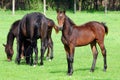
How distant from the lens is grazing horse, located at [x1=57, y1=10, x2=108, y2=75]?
1416 cm

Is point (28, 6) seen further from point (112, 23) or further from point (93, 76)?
point (93, 76)

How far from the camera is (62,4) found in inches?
2105

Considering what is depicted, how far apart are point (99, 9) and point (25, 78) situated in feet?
132

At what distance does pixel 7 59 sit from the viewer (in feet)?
60.2

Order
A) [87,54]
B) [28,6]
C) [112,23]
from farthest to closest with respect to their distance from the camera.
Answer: [28,6] < [112,23] < [87,54]

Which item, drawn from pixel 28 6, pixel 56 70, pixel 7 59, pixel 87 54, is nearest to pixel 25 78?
pixel 56 70

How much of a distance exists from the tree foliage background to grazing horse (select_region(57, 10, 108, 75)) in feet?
116

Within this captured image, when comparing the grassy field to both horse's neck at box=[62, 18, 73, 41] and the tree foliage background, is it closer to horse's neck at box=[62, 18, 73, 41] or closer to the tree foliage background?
horse's neck at box=[62, 18, 73, 41]

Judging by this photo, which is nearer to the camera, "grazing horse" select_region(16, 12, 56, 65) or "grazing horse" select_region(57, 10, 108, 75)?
"grazing horse" select_region(57, 10, 108, 75)

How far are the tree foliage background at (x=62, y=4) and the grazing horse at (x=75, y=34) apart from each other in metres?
35.5

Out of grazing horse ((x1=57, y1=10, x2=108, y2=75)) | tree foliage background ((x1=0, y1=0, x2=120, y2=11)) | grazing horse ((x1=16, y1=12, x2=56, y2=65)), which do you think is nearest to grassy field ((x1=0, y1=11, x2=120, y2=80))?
grazing horse ((x1=57, y1=10, x2=108, y2=75))

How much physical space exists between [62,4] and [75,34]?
39.2m

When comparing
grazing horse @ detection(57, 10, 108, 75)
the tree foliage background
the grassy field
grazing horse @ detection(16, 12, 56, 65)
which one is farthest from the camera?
the tree foliage background

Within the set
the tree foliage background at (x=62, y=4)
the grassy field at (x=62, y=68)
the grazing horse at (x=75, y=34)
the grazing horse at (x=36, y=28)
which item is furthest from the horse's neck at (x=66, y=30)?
the tree foliage background at (x=62, y=4)
